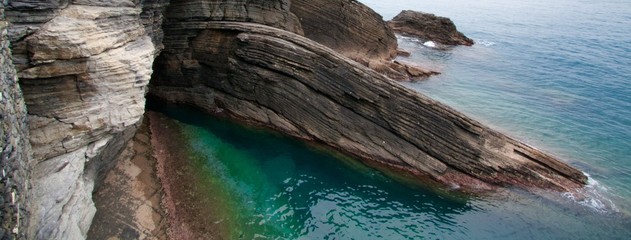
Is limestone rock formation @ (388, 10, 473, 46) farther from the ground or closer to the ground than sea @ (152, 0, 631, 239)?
farther from the ground

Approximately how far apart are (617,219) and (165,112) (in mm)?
26615

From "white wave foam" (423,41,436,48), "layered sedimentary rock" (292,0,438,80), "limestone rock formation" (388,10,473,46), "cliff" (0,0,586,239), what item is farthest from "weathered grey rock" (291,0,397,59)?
"limestone rock formation" (388,10,473,46)

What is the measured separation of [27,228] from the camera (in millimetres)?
8953

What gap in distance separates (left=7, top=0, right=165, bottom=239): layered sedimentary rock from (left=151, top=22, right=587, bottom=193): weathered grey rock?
33.6 feet

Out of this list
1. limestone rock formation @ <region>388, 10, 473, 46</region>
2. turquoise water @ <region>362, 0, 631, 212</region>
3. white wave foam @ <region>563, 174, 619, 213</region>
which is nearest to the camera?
white wave foam @ <region>563, 174, 619, 213</region>

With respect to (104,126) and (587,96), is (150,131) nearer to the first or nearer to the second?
(104,126)

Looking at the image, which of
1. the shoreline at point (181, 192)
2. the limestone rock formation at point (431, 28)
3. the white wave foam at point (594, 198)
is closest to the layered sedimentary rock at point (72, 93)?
the shoreline at point (181, 192)

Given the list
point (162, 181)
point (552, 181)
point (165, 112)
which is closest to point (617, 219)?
point (552, 181)

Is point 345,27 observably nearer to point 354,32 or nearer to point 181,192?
point 354,32

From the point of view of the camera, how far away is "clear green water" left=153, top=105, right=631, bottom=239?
17.4 metres

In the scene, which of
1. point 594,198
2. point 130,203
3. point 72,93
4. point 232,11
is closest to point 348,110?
point 232,11

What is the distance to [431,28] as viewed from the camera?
5869 centimetres

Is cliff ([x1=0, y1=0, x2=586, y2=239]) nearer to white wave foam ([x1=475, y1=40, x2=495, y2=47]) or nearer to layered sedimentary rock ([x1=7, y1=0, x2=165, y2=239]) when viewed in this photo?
layered sedimentary rock ([x1=7, y1=0, x2=165, y2=239])

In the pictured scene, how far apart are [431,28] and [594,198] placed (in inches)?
1635
